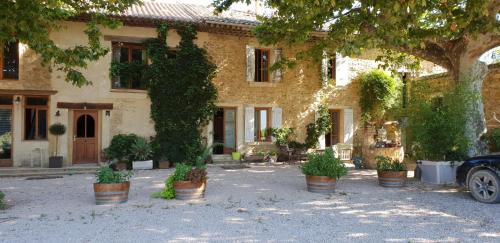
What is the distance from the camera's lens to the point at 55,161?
12.2m

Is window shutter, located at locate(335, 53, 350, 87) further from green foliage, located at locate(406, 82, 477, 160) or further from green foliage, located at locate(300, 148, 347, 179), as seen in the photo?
green foliage, located at locate(300, 148, 347, 179)

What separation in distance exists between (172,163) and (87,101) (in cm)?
350

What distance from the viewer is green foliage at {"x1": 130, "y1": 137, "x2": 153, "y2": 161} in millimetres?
12578

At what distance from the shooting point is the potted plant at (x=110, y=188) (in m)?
6.86

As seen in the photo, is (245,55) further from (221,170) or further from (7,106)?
(7,106)

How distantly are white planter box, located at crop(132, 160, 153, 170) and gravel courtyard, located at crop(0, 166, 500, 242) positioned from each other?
339cm

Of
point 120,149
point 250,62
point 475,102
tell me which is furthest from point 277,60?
point 475,102

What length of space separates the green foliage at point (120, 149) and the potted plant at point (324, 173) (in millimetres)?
6819

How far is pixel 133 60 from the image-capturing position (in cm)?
1359

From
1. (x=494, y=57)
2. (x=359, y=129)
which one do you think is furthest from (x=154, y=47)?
(x=494, y=57)

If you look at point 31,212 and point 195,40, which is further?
point 195,40

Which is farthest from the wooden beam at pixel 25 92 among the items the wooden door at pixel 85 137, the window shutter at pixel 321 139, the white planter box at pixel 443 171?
the white planter box at pixel 443 171

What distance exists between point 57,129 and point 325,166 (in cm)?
884

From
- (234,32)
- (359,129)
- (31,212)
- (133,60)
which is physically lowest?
(31,212)
